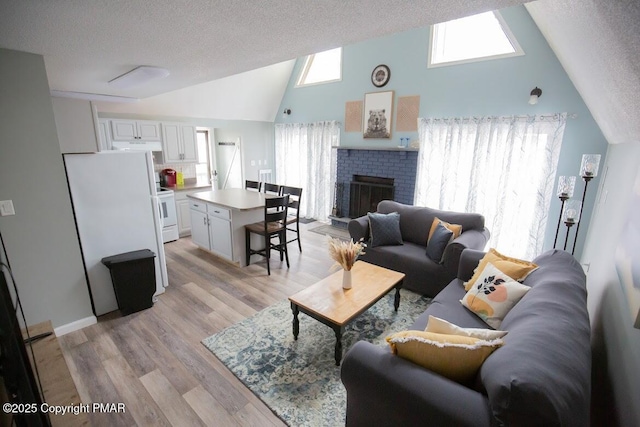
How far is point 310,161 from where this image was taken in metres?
6.11

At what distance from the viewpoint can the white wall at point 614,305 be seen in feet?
4.10

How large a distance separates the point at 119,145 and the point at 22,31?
3.11 metres

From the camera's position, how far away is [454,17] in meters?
1.51

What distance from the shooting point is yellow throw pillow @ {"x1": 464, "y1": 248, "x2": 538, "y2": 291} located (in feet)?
7.25

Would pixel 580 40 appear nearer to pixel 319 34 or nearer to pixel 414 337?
pixel 319 34

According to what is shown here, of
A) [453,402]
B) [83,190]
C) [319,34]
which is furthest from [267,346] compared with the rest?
[319,34]

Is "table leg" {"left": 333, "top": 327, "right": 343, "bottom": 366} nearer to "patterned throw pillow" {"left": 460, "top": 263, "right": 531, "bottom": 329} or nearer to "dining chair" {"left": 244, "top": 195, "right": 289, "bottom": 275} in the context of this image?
"patterned throw pillow" {"left": 460, "top": 263, "right": 531, "bottom": 329}

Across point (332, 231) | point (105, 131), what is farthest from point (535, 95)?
point (105, 131)

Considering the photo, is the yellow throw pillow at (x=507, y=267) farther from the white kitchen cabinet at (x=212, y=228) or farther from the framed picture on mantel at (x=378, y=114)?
the framed picture on mantel at (x=378, y=114)

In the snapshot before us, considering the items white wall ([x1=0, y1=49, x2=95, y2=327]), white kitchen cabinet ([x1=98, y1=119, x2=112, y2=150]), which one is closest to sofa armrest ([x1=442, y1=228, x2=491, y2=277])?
white wall ([x1=0, y1=49, x2=95, y2=327])

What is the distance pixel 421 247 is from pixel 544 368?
255 centimetres

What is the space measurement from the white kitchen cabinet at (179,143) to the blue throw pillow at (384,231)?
3.74 metres

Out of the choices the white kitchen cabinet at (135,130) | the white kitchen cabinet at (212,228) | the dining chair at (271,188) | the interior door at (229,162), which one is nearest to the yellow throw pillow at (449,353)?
the white kitchen cabinet at (212,228)

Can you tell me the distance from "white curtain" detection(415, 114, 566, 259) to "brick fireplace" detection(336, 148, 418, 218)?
10.0 inches
